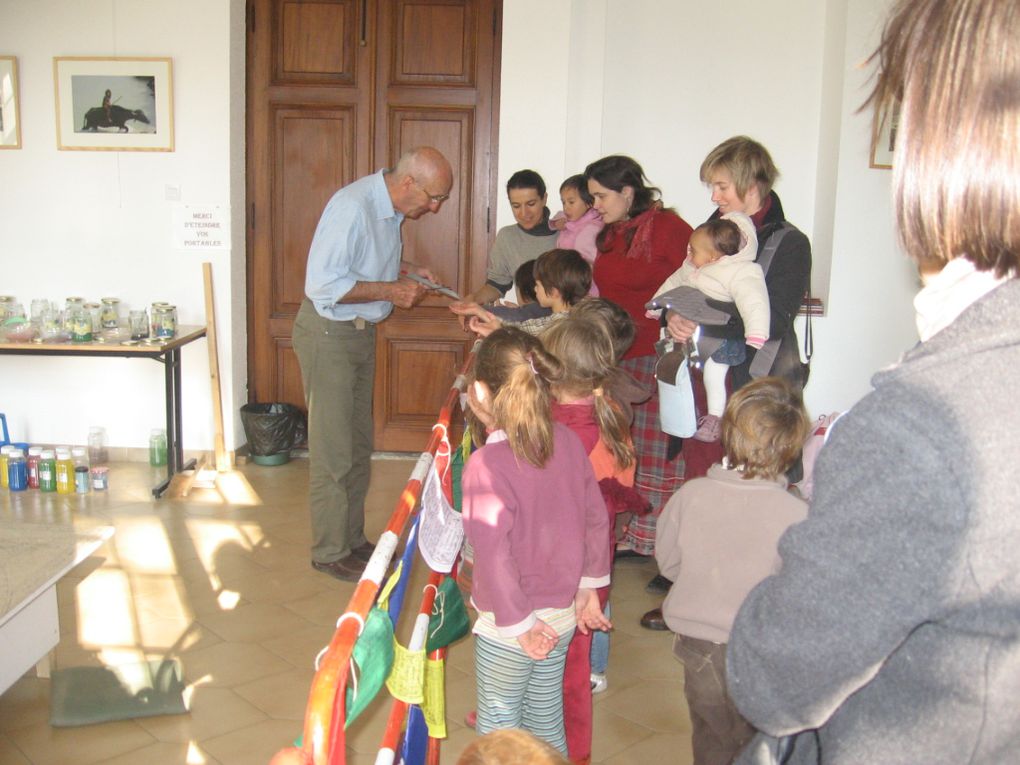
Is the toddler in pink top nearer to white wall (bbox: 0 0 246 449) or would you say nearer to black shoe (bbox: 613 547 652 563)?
black shoe (bbox: 613 547 652 563)

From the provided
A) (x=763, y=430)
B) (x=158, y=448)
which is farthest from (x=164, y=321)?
(x=763, y=430)

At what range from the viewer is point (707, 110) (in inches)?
213

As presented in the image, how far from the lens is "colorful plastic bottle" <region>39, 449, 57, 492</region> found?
5152 millimetres

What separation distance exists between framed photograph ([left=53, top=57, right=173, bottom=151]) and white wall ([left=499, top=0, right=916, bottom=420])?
6.30 ft

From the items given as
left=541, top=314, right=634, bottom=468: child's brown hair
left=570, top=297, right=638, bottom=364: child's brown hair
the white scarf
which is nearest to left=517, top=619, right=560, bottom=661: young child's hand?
left=541, top=314, right=634, bottom=468: child's brown hair

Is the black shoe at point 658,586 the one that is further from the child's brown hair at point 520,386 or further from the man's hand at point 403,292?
the child's brown hair at point 520,386

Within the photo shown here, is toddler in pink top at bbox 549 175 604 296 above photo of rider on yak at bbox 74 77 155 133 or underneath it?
underneath

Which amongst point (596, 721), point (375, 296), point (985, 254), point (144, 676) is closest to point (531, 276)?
point (375, 296)

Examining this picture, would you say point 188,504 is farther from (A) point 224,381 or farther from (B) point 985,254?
(B) point 985,254

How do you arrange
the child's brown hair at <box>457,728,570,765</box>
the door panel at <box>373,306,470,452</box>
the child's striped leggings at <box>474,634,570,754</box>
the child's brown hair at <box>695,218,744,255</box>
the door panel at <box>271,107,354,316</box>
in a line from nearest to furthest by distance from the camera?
the child's brown hair at <box>457,728,570,765</box>, the child's striped leggings at <box>474,634,570,754</box>, the child's brown hair at <box>695,218,744,255</box>, the door panel at <box>271,107,354,316</box>, the door panel at <box>373,306,470,452</box>

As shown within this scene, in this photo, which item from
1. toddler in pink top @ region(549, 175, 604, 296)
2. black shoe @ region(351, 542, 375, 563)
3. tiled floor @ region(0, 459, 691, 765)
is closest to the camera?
tiled floor @ region(0, 459, 691, 765)

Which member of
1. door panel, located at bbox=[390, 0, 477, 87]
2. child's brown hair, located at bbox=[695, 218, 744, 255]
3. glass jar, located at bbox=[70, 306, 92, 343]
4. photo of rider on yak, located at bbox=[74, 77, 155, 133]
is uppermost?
door panel, located at bbox=[390, 0, 477, 87]

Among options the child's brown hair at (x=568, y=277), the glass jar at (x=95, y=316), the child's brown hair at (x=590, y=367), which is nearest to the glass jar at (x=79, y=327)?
the glass jar at (x=95, y=316)

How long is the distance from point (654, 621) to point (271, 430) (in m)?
2.88
